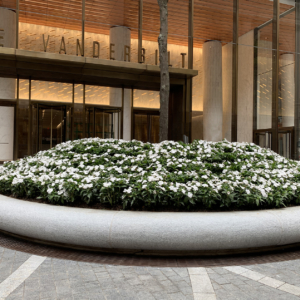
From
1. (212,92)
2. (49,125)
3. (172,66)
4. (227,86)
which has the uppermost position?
(172,66)

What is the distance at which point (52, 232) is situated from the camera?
404 centimetres

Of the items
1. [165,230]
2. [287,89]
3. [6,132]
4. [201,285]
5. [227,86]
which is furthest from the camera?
[287,89]

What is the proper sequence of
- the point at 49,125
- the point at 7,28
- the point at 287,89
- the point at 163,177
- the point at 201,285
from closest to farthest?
1. the point at 201,285
2. the point at 163,177
3. the point at 7,28
4. the point at 49,125
5. the point at 287,89

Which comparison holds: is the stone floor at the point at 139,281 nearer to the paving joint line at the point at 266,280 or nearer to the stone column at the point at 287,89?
the paving joint line at the point at 266,280

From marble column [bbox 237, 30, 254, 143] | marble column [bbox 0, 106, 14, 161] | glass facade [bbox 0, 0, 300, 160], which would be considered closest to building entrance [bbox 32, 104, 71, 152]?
glass facade [bbox 0, 0, 300, 160]

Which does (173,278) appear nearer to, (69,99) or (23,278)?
(23,278)

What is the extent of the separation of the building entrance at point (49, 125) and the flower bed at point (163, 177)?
718 cm

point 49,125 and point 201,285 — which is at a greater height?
point 49,125

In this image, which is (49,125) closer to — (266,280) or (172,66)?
(172,66)

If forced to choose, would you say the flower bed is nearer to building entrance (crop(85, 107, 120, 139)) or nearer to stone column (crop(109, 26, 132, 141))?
building entrance (crop(85, 107, 120, 139))

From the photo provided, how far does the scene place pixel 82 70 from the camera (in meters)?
13.2

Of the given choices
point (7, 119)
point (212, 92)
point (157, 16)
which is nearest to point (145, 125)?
point (212, 92)

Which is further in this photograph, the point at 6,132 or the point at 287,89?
the point at 287,89

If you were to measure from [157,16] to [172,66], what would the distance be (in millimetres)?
2657
